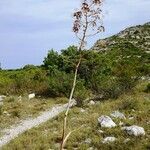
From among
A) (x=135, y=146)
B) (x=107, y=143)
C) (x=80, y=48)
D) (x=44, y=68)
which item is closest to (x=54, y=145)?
(x=107, y=143)

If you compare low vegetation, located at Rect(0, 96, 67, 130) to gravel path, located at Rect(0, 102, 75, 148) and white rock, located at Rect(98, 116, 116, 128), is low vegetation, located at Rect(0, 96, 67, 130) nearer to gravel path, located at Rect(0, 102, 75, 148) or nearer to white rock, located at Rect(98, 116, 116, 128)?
gravel path, located at Rect(0, 102, 75, 148)

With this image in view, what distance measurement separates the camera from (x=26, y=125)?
19.4 m

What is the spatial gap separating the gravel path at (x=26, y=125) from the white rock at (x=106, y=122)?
2898 millimetres

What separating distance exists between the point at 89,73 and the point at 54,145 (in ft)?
45.0

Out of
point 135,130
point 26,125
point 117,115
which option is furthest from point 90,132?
point 26,125

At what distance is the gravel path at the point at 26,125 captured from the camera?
690 inches

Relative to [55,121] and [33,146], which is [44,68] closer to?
[55,121]

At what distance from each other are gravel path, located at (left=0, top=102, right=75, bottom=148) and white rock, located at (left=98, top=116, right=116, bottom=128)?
290 cm

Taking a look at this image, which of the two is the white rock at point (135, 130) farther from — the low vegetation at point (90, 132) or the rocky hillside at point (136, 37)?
the rocky hillside at point (136, 37)

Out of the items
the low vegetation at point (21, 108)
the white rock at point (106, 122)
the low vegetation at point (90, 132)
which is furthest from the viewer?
the low vegetation at point (21, 108)

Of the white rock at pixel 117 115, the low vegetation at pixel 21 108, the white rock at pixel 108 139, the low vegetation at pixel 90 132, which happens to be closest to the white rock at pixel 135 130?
the low vegetation at pixel 90 132

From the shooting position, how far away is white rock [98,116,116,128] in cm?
1691

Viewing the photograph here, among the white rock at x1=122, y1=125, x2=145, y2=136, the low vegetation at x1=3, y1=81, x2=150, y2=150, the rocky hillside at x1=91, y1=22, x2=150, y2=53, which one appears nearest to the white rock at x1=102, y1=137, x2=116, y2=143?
the low vegetation at x1=3, y1=81, x2=150, y2=150

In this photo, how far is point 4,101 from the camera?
2486 centimetres
